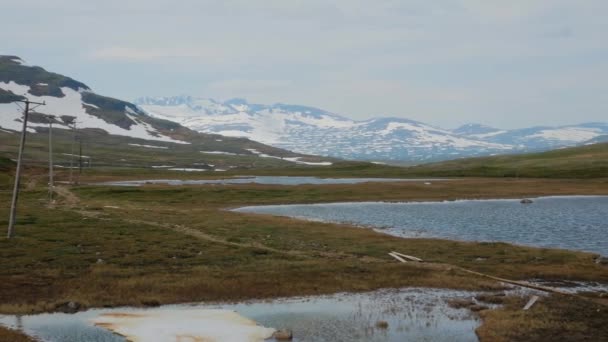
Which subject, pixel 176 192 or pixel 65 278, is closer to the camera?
pixel 65 278

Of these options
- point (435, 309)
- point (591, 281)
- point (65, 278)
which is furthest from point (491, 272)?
point (65, 278)

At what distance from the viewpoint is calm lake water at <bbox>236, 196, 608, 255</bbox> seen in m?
69.1

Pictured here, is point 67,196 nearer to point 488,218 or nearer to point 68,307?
point 488,218

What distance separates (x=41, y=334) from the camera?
2977cm

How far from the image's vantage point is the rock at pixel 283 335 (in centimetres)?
2995

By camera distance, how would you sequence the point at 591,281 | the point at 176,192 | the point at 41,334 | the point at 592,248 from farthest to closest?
the point at 176,192
the point at 592,248
the point at 591,281
the point at 41,334

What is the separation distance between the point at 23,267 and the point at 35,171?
14856 cm

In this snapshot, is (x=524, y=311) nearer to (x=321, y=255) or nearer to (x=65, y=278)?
(x=321, y=255)

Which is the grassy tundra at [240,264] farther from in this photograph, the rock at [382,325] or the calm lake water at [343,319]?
the rock at [382,325]

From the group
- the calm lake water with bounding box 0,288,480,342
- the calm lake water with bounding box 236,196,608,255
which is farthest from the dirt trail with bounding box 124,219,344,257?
the calm lake water with bounding box 236,196,608,255

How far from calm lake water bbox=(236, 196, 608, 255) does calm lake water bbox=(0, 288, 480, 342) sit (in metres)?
29.2

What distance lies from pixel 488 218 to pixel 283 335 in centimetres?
6412

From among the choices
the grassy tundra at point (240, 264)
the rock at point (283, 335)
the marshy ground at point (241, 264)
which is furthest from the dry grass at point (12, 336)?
the rock at point (283, 335)

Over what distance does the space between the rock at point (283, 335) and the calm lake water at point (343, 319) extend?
1.57 feet
